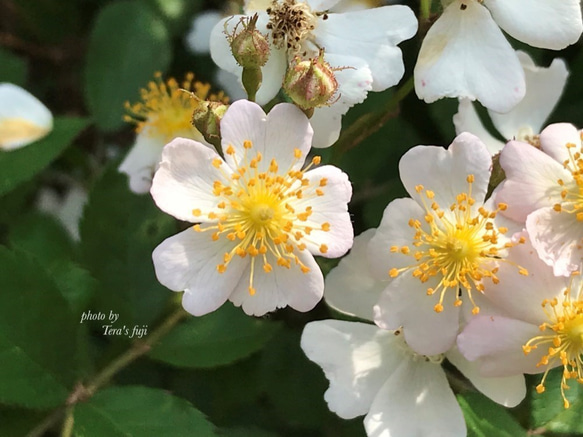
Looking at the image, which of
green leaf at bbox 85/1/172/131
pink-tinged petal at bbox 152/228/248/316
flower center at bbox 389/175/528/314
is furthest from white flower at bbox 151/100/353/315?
green leaf at bbox 85/1/172/131

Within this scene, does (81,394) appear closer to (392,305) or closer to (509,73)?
(392,305)

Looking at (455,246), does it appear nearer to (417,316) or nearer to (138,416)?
(417,316)

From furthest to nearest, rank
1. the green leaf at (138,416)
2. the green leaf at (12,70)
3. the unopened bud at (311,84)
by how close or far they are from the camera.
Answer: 1. the green leaf at (12,70)
2. the green leaf at (138,416)
3. the unopened bud at (311,84)

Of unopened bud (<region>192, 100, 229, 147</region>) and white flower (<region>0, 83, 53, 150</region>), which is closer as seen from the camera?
unopened bud (<region>192, 100, 229, 147</region>)

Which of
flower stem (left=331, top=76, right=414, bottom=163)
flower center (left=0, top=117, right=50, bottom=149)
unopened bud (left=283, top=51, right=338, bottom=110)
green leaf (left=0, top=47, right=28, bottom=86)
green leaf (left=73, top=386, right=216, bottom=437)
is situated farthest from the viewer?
green leaf (left=0, top=47, right=28, bottom=86)

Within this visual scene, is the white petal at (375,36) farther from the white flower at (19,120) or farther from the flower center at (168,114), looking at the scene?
the white flower at (19,120)

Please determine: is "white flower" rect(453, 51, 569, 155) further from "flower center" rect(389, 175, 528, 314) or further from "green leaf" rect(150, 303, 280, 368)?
"green leaf" rect(150, 303, 280, 368)

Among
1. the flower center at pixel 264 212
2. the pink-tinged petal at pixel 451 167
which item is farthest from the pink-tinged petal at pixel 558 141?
the flower center at pixel 264 212
